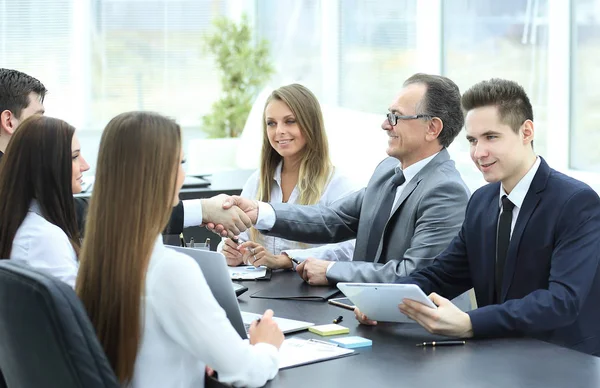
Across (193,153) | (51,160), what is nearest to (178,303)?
(51,160)

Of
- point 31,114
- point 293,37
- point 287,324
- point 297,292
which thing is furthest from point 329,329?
point 293,37

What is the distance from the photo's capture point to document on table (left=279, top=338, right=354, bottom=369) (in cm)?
199

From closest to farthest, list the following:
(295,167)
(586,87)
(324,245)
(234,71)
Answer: (324,245), (295,167), (586,87), (234,71)

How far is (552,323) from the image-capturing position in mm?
2277

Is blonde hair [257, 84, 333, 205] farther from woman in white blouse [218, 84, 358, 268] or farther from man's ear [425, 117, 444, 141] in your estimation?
man's ear [425, 117, 444, 141]

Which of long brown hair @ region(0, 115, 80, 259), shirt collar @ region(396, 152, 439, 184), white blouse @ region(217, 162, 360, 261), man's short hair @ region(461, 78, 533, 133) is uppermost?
man's short hair @ region(461, 78, 533, 133)

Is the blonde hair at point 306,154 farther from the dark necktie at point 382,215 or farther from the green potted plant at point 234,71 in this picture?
the green potted plant at point 234,71

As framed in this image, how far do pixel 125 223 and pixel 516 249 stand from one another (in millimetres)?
1193

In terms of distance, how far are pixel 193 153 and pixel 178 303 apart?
22.5 ft

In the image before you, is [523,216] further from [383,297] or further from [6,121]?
[6,121]

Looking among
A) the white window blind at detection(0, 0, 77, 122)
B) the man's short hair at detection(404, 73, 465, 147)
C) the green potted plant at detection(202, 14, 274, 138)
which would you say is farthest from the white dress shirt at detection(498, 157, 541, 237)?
the white window blind at detection(0, 0, 77, 122)

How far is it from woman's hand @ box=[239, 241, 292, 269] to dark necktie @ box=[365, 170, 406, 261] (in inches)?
→ 12.2

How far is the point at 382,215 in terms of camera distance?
10.5ft

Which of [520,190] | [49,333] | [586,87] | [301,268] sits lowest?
[301,268]
